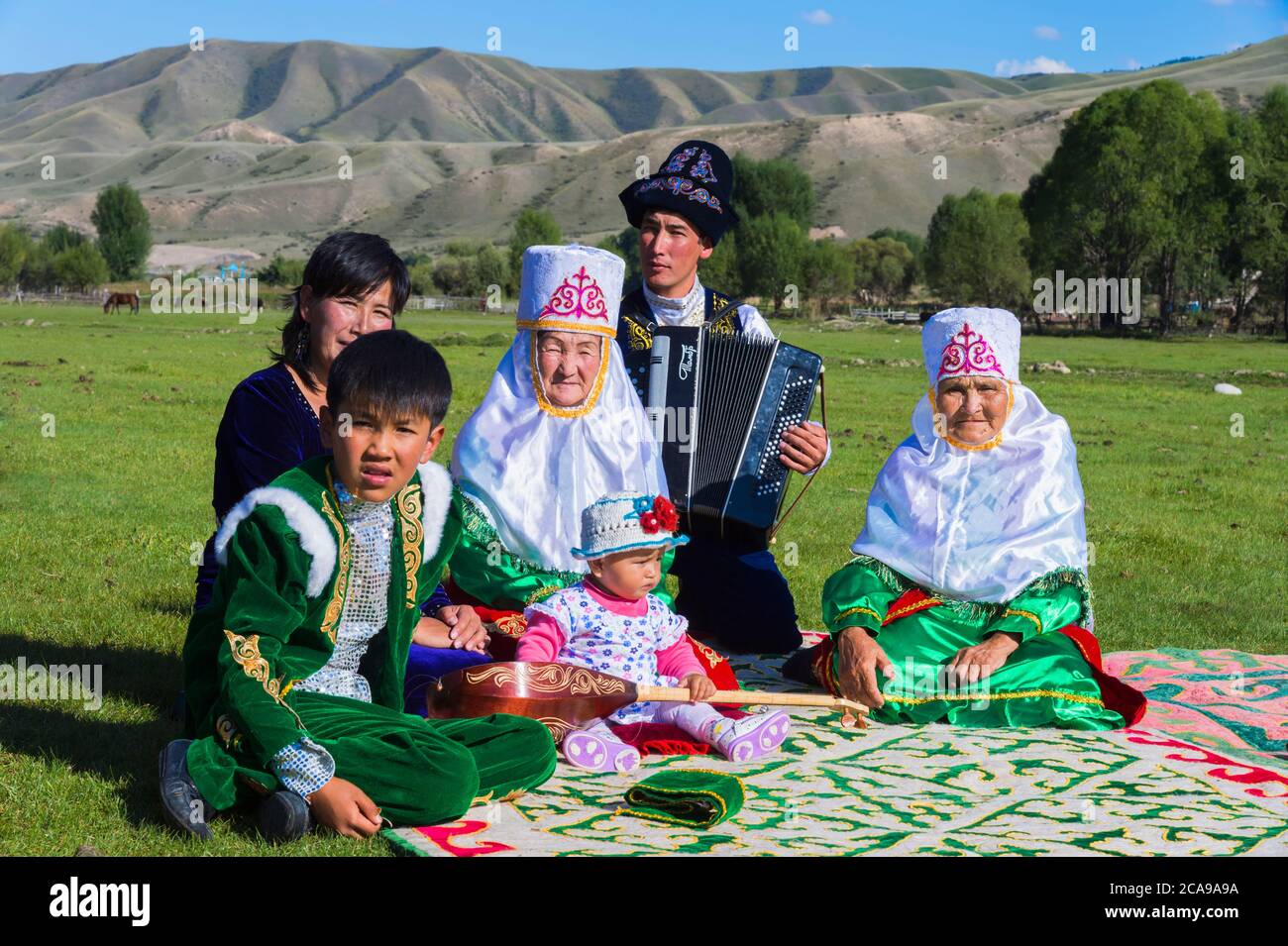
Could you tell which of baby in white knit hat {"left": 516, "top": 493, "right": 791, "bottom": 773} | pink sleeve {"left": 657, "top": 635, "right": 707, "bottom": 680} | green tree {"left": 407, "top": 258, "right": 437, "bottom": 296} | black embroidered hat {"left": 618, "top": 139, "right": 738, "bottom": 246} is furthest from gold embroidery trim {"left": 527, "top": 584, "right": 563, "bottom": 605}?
green tree {"left": 407, "top": 258, "right": 437, "bottom": 296}

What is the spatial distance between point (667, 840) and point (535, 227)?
420ft

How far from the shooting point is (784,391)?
7844mm

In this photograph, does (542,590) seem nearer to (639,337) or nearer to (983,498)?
(639,337)

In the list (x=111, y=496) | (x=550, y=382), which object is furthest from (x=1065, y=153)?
(x=550, y=382)

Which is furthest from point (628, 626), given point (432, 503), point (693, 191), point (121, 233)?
point (121, 233)

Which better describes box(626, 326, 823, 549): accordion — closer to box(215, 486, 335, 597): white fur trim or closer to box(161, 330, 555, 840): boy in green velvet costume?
box(161, 330, 555, 840): boy in green velvet costume

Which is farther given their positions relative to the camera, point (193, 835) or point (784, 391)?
point (784, 391)

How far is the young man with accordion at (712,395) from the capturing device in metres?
7.84

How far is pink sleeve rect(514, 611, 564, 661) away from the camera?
615 centimetres

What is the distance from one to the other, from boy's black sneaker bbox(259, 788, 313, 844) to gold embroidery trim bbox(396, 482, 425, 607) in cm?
91

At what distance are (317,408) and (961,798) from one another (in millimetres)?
3407

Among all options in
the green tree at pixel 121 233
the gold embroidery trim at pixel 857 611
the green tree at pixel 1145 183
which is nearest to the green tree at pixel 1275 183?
the green tree at pixel 1145 183

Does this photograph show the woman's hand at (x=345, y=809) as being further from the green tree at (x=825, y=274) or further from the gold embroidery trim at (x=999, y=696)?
the green tree at (x=825, y=274)

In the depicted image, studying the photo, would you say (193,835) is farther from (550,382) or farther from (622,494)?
(550,382)
